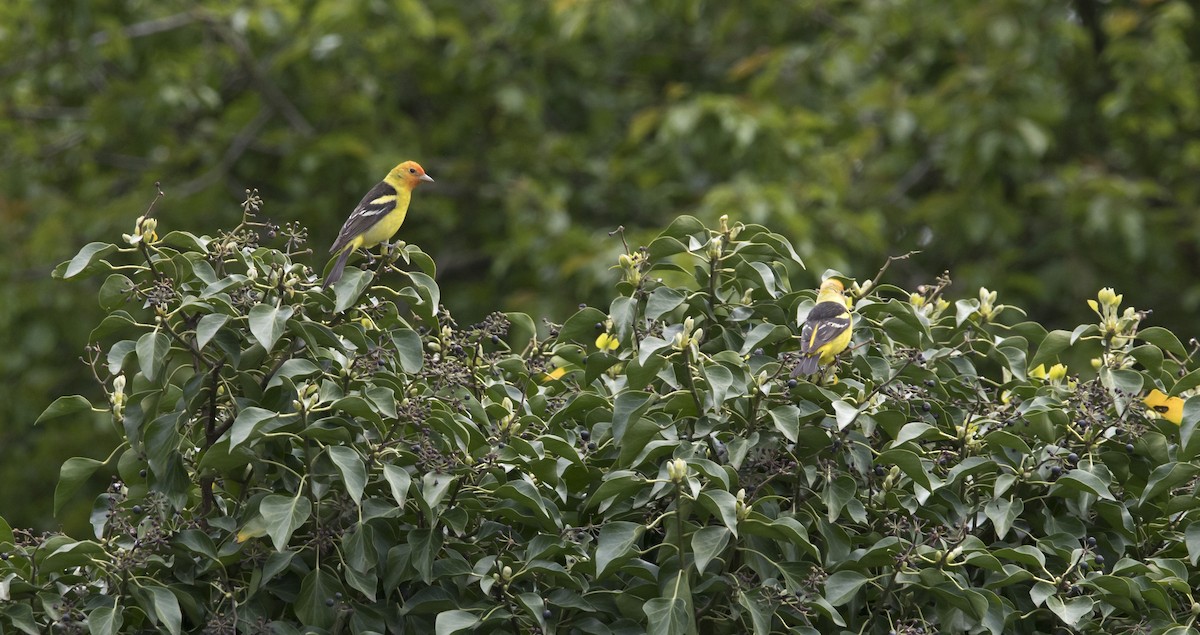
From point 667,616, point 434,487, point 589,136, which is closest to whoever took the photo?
point 667,616

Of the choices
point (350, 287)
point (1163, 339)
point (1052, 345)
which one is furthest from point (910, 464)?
point (350, 287)

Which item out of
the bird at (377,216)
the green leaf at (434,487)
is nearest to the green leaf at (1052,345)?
the green leaf at (434,487)

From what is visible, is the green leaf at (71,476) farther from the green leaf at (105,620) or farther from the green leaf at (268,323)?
the green leaf at (268,323)

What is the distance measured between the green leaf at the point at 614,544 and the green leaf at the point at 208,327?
823 mm

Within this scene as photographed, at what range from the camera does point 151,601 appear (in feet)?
8.22

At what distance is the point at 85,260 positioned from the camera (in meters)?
2.64

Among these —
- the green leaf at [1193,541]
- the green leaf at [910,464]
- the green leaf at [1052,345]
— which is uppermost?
the green leaf at [1052,345]

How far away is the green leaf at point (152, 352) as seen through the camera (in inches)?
99.2

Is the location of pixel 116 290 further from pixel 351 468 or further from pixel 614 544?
pixel 614 544

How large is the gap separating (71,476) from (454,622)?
0.93 metres

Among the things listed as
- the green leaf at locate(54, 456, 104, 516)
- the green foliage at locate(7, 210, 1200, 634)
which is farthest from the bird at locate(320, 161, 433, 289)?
the green leaf at locate(54, 456, 104, 516)

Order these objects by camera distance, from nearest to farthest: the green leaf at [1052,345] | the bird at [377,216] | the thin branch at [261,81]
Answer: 1. the green leaf at [1052,345]
2. the bird at [377,216]
3. the thin branch at [261,81]

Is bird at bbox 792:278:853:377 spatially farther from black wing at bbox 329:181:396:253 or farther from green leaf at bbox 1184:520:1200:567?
black wing at bbox 329:181:396:253

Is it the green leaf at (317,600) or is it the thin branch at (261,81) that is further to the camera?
the thin branch at (261,81)
